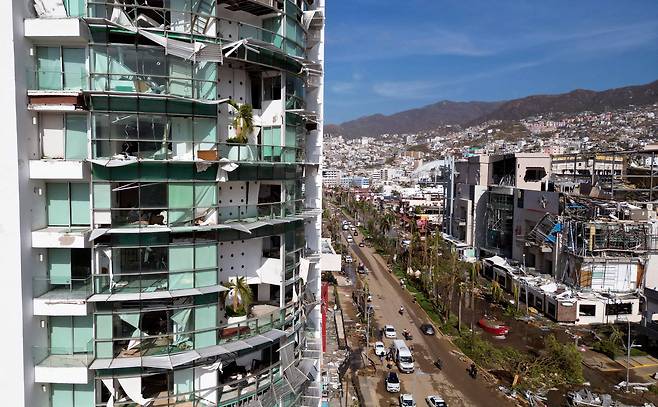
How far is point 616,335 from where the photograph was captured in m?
33.6

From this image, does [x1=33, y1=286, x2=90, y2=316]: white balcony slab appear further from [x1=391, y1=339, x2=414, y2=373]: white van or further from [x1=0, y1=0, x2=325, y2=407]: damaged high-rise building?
[x1=391, y1=339, x2=414, y2=373]: white van

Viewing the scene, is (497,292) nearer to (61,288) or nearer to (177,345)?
(177,345)

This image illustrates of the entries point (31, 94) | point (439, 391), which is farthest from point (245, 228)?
point (439, 391)

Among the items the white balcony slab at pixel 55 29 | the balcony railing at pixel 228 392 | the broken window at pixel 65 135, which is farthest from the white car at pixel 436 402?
the white balcony slab at pixel 55 29

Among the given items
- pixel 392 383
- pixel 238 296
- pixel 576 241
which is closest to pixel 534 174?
pixel 576 241

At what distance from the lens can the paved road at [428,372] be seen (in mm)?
26875

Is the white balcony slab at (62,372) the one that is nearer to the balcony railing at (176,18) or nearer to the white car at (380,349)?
the balcony railing at (176,18)

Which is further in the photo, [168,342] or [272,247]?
[272,247]

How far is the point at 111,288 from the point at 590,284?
42446mm

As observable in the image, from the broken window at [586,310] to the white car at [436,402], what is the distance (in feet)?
65.0

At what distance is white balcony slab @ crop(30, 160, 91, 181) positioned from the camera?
8039 millimetres

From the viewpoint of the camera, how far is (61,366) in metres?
8.21

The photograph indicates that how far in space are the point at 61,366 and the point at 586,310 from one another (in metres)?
40.9

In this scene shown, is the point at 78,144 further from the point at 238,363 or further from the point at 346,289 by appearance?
the point at 346,289
